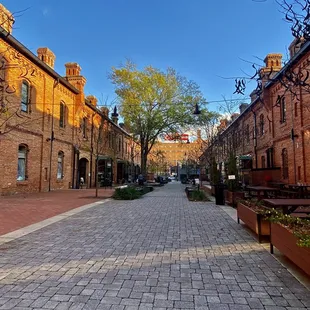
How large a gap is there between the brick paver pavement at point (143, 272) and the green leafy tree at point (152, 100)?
65.4ft

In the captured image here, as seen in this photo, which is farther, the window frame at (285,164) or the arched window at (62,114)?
the arched window at (62,114)

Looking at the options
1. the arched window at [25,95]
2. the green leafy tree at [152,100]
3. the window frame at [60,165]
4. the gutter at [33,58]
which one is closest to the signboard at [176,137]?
the green leafy tree at [152,100]

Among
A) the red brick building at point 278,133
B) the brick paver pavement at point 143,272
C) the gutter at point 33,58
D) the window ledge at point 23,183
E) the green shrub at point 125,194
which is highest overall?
the gutter at point 33,58

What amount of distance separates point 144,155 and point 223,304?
2569 centimetres

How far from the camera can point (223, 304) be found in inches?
121

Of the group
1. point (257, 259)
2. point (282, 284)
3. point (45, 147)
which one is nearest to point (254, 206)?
point (257, 259)

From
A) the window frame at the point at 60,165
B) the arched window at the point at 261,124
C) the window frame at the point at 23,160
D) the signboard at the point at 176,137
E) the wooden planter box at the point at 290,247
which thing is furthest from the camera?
the signboard at the point at 176,137

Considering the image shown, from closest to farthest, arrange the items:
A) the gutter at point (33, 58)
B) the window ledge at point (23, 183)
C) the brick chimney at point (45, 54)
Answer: the gutter at point (33, 58) → the window ledge at point (23, 183) → the brick chimney at point (45, 54)

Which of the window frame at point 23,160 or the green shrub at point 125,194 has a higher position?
the window frame at point 23,160

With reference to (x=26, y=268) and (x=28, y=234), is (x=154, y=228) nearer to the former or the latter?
(x=28, y=234)

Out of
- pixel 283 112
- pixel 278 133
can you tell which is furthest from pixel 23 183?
pixel 283 112

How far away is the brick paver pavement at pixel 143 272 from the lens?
314 centimetres

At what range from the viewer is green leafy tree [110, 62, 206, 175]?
84.3 ft

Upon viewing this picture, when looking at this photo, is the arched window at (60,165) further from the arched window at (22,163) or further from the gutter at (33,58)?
the gutter at (33,58)
